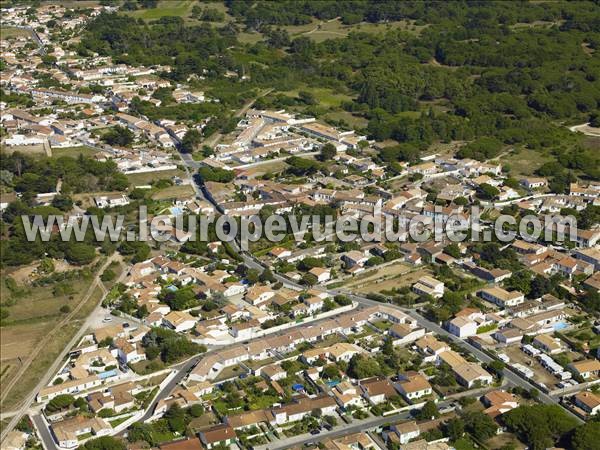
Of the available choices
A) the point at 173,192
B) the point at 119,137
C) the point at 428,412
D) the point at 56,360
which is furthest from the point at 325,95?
the point at 428,412

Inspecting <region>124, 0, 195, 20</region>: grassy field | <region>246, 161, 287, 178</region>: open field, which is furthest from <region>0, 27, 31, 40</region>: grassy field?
<region>246, 161, 287, 178</region>: open field

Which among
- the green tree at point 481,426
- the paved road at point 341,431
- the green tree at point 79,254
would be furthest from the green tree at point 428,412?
the green tree at point 79,254

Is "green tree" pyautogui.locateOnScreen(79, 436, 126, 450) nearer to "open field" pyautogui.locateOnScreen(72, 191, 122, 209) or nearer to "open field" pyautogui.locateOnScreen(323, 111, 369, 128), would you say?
"open field" pyautogui.locateOnScreen(72, 191, 122, 209)

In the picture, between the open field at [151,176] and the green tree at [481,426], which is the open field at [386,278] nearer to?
the green tree at [481,426]

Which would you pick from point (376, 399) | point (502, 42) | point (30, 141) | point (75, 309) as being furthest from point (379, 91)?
point (376, 399)

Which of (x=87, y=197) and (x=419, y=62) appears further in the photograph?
(x=419, y=62)

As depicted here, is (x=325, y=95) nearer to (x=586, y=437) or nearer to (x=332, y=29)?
(x=332, y=29)
